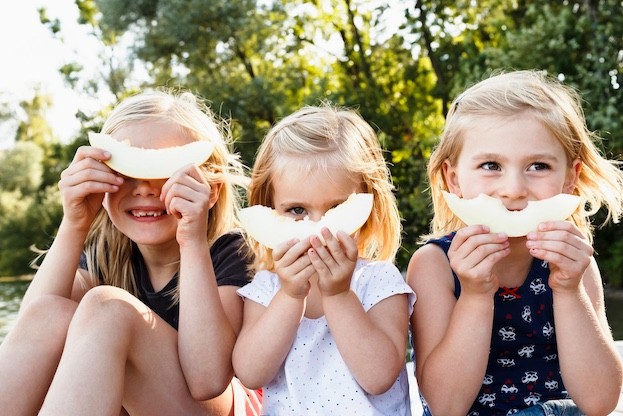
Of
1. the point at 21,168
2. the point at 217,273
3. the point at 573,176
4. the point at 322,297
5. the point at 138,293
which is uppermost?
the point at 573,176

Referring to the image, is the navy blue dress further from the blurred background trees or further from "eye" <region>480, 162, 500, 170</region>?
the blurred background trees

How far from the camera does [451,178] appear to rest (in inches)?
104

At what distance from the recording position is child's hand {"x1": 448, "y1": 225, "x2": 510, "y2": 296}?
7.13 ft

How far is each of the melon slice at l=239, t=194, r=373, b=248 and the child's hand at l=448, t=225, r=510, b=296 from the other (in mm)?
305

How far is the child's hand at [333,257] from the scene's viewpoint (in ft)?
7.14

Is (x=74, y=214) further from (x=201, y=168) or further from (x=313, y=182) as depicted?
(x=313, y=182)

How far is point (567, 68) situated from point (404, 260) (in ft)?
15.4

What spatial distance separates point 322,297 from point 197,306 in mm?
436

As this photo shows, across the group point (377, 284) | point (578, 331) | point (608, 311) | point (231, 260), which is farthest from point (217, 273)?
point (608, 311)

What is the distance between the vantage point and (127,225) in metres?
2.76

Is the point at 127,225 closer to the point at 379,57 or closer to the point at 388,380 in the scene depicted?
the point at 388,380

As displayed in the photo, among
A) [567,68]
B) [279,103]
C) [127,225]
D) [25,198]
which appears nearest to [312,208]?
[127,225]

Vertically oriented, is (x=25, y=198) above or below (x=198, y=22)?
below

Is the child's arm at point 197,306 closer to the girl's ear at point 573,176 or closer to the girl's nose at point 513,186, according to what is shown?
the girl's nose at point 513,186
